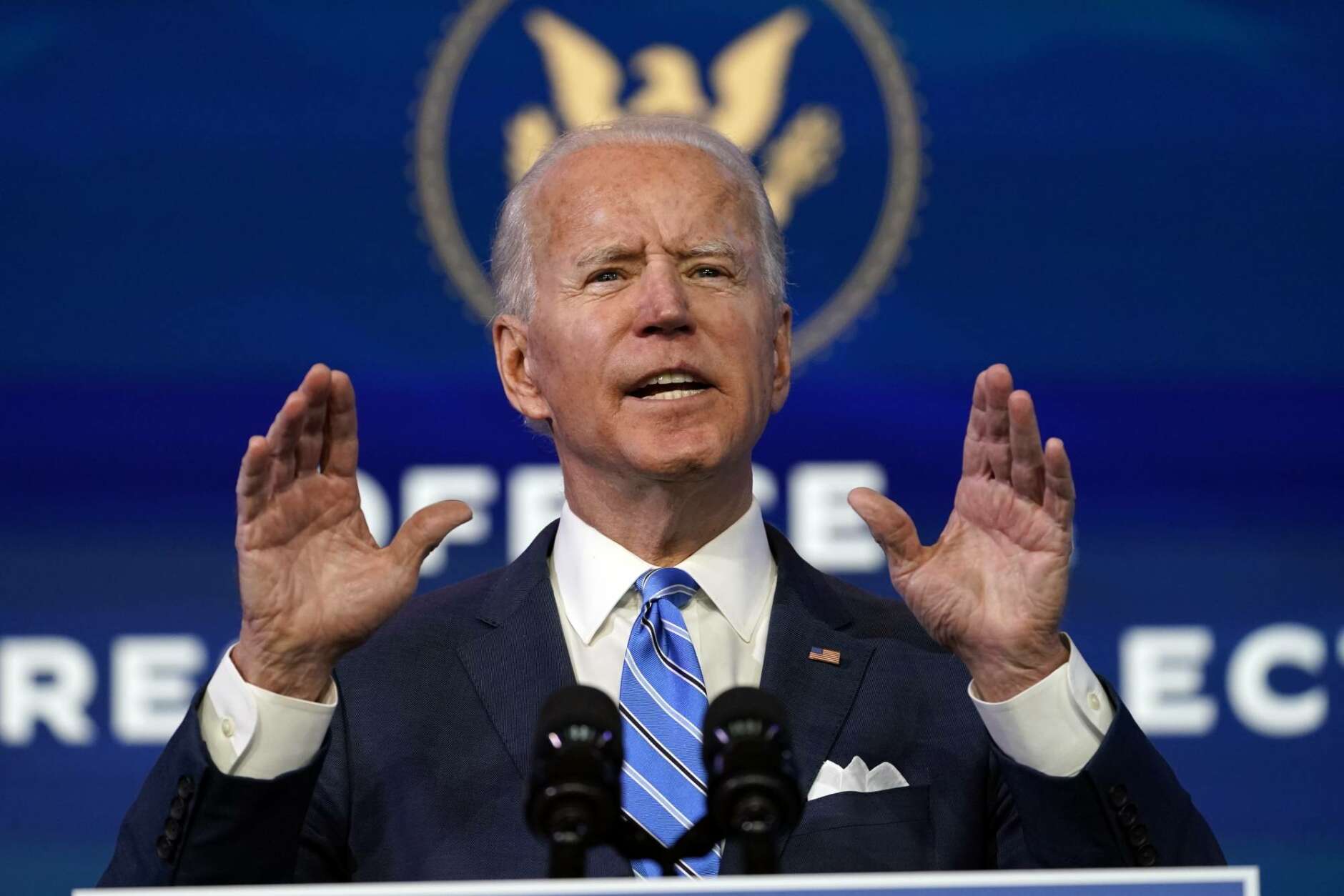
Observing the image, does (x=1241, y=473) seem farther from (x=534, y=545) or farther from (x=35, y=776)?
(x=35, y=776)

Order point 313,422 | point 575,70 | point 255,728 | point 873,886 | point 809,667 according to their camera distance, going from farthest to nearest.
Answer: point 575,70 < point 809,667 < point 313,422 < point 255,728 < point 873,886

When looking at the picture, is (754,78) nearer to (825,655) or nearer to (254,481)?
(825,655)

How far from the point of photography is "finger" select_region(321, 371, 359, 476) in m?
1.97

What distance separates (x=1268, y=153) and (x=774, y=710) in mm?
2544

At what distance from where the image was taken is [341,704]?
7.19 ft

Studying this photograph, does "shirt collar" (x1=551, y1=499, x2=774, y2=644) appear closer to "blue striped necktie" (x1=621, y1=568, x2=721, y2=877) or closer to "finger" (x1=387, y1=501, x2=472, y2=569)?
"blue striped necktie" (x1=621, y1=568, x2=721, y2=877)

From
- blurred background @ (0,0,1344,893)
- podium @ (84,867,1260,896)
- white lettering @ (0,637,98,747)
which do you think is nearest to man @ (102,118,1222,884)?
podium @ (84,867,1260,896)

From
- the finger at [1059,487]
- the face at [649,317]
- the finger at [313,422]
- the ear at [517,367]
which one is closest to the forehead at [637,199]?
the face at [649,317]

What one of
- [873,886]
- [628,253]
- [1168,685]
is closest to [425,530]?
[628,253]

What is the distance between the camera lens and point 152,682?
3.37 m

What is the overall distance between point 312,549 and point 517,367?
22.7 inches

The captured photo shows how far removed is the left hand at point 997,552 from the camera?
6.36ft

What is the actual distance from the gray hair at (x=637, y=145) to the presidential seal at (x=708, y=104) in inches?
38.8

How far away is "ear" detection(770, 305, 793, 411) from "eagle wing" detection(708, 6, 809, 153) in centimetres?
108
